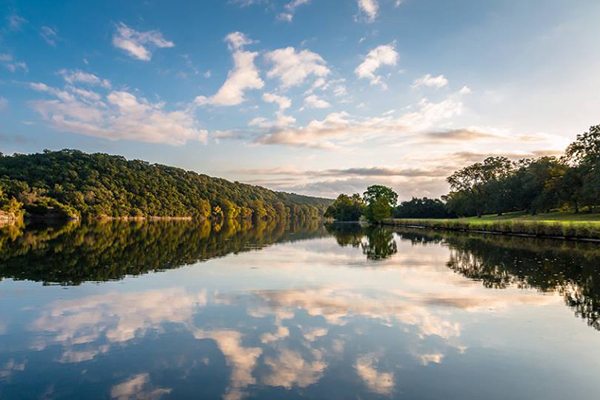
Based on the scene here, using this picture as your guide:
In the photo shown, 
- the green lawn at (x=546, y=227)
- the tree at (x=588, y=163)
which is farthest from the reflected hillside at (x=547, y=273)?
the tree at (x=588, y=163)

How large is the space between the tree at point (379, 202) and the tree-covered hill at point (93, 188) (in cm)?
6808

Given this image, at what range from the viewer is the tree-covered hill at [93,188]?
94.4 m

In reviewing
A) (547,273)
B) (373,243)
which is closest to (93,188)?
(373,243)

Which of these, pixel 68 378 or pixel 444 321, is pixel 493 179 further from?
pixel 68 378

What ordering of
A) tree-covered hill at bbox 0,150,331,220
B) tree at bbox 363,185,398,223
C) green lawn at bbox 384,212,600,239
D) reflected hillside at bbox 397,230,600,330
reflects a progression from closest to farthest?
reflected hillside at bbox 397,230,600,330, green lawn at bbox 384,212,600,239, tree-covered hill at bbox 0,150,331,220, tree at bbox 363,185,398,223

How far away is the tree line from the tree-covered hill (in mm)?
69779

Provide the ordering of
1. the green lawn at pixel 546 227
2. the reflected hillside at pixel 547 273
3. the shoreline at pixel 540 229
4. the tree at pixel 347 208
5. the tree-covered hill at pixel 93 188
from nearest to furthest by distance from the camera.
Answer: the reflected hillside at pixel 547 273 < the shoreline at pixel 540 229 < the green lawn at pixel 546 227 < the tree-covered hill at pixel 93 188 < the tree at pixel 347 208

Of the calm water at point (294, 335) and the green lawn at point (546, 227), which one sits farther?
the green lawn at point (546, 227)

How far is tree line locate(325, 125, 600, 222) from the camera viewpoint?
66250mm

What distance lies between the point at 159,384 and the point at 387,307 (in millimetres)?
7668

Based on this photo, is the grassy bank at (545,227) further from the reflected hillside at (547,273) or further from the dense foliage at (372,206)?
the dense foliage at (372,206)

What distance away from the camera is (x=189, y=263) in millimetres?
22406

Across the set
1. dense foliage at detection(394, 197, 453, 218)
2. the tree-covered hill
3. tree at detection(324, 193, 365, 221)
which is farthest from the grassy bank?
tree at detection(324, 193, 365, 221)

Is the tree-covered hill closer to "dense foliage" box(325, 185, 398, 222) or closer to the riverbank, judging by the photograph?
"dense foliage" box(325, 185, 398, 222)
